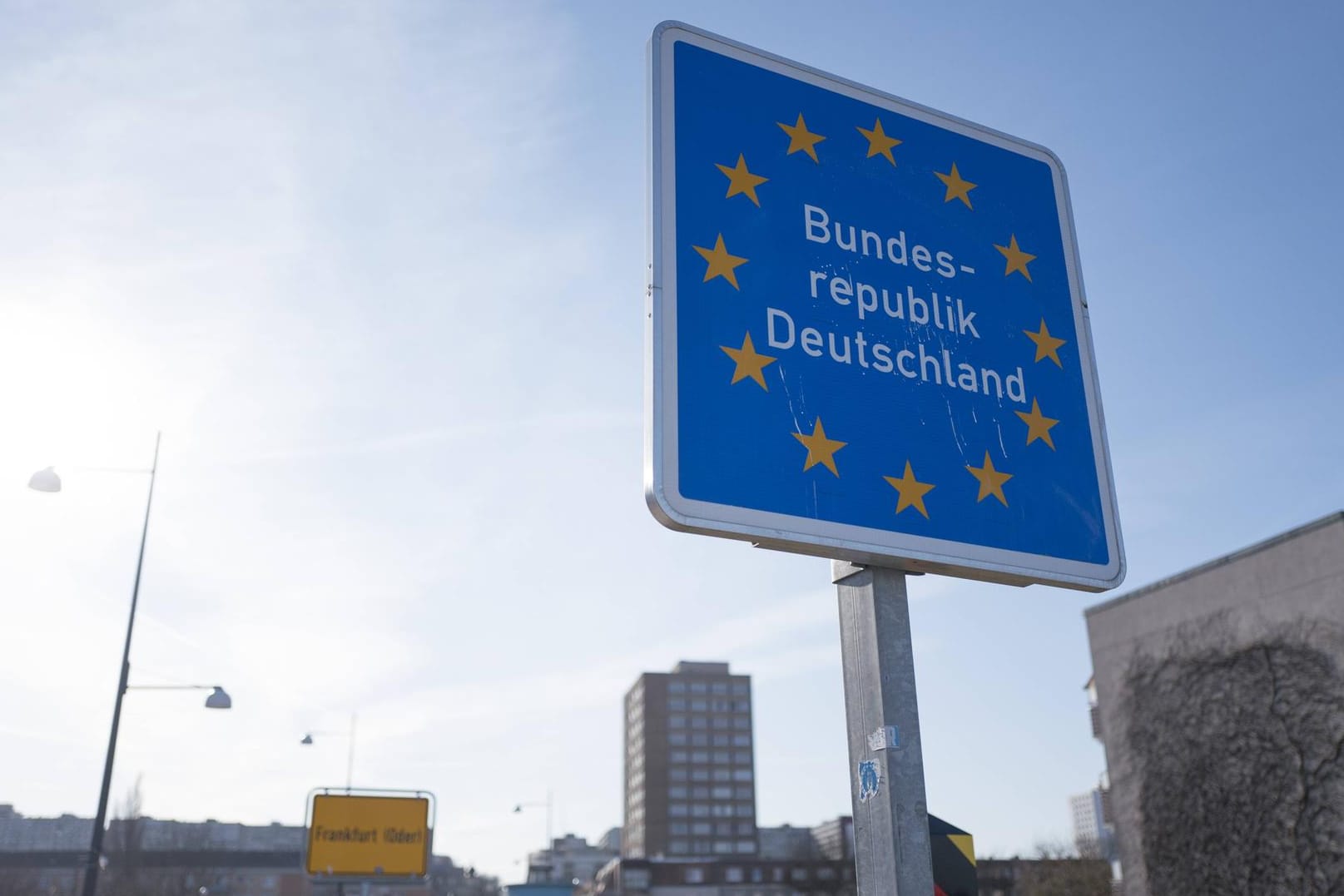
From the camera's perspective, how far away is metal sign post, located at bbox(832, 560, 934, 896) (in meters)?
2.85

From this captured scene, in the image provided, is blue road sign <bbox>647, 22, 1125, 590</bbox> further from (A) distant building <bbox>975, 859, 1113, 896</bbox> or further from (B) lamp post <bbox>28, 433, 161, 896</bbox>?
(A) distant building <bbox>975, 859, 1113, 896</bbox>

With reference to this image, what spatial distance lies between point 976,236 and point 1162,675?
984 inches

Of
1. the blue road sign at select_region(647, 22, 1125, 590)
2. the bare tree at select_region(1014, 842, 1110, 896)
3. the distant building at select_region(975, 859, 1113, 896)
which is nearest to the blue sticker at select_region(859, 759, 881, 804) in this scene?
the blue road sign at select_region(647, 22, 1125, 590)

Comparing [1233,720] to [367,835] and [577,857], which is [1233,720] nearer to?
[367,835]

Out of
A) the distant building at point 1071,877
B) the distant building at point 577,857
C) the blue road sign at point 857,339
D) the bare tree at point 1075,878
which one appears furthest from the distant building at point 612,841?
the blue road sign at point 857,339

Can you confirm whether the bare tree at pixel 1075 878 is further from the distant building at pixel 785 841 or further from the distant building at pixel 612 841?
the distant building at pixel 612 841

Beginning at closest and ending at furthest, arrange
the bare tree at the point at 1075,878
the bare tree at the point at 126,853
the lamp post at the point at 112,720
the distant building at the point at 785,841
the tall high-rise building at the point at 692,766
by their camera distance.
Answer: the lamp post at the point at 112,720 → the bare tree at the point at 1075,878 → the bare tree at the point at 126,853 → the tall high-rise building at the point at 692,766 → the distant building at the point at 785,841

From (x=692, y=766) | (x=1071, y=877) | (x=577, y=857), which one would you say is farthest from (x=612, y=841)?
(x=1071, y=877)

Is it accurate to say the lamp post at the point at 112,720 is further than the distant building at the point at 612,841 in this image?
No

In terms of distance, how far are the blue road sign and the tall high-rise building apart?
13037 centimetres

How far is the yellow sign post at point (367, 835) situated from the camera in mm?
17625

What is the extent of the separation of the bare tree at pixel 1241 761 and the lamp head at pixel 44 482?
23.3 metres

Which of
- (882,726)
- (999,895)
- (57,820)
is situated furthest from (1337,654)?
(57,820)

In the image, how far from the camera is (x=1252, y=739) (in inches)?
898
